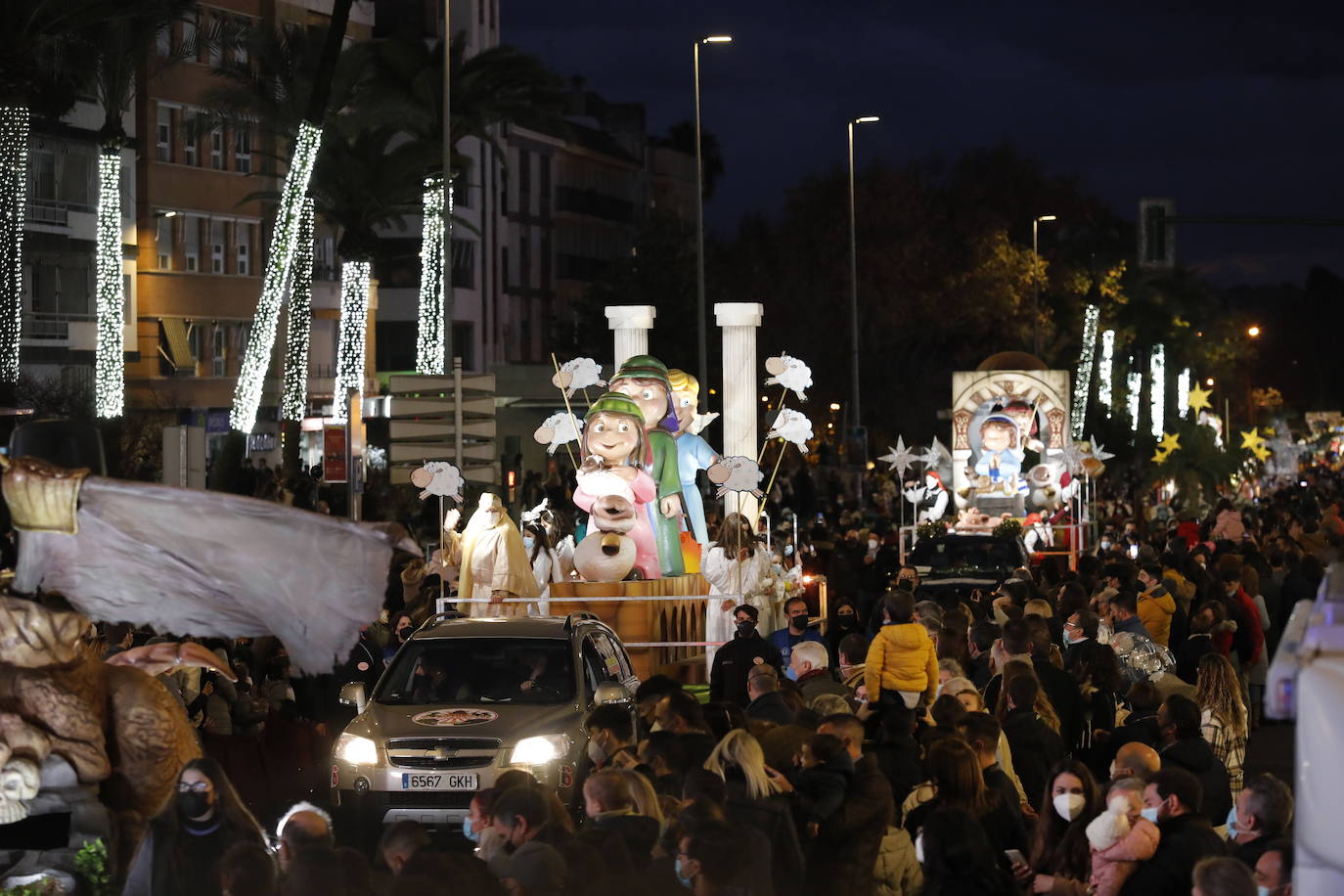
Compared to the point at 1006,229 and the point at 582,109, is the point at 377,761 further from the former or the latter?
the point at 582,109

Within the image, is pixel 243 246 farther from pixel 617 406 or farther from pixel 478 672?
pixel 478 672

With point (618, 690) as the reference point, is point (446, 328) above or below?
above

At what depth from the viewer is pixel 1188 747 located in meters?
10.7

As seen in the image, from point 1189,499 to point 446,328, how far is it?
21.5 m

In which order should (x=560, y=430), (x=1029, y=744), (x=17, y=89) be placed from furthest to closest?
(x=17, y=89) → (x=560, y=430) → (x=1029, y=744)

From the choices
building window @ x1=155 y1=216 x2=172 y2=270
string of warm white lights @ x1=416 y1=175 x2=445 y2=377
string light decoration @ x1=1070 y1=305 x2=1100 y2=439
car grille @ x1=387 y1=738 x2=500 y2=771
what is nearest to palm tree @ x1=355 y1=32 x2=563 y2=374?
string of warm white lights @ x1=416 y1=175 x2=445 y2=377

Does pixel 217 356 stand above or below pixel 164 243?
below

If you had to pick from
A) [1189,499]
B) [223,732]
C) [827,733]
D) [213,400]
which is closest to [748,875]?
[827,733]

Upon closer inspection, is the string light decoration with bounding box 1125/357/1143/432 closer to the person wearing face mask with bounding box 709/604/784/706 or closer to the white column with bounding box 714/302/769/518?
the white column with bounding box 714/302/769/518

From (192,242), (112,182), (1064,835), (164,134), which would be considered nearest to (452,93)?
(112,182)

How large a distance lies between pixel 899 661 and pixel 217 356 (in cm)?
4694

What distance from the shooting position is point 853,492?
52844mm

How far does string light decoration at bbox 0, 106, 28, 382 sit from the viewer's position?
3706cm

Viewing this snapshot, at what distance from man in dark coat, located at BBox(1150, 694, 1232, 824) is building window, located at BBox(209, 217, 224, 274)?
49453 millimetres
